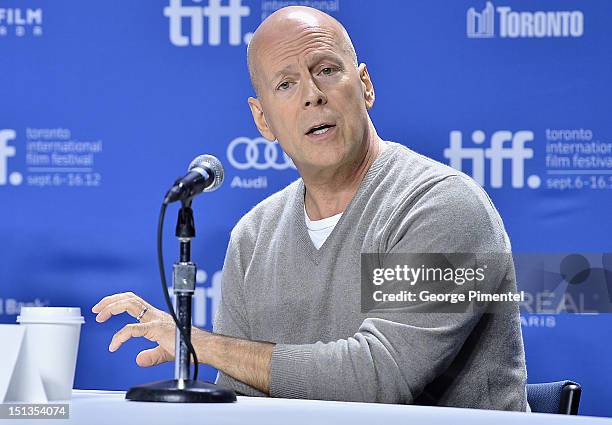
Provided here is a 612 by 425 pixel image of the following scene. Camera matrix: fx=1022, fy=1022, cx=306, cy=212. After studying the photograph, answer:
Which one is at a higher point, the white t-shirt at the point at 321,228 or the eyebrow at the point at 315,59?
the eyebrow at the point at 315,59

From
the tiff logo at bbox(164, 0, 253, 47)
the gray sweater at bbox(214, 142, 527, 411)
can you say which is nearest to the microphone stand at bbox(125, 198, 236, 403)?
the gray sweater at bbox(214, 142, 527, 411)

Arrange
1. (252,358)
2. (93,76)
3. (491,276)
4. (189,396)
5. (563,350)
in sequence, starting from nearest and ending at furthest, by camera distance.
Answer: (189,396) < (252,358) < (491,276) < (563,350) < (93,76)

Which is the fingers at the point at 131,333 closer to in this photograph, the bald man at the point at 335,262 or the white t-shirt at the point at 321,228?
the bald man at the point at 335,262

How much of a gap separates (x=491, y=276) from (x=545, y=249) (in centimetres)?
102

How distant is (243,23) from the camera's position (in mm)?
3557

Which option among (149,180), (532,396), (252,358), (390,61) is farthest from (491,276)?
(149,180)

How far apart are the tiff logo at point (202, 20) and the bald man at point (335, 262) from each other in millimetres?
735

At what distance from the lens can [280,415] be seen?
5.04ft

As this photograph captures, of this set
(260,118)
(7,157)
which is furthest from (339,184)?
(7,157)

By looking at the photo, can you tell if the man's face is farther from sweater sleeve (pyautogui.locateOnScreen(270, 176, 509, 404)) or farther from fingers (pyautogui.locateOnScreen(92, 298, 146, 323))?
fingers (pyautogui.locateOnScreen(92, 298, 146, 323))

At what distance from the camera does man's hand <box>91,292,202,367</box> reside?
6.85ft

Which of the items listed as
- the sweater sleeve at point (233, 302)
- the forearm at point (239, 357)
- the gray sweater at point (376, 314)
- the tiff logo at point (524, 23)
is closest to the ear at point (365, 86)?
the gray sweater at point (376, 314)

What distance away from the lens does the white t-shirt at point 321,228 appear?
261 centimetres

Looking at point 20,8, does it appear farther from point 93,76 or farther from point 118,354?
point 118,354
